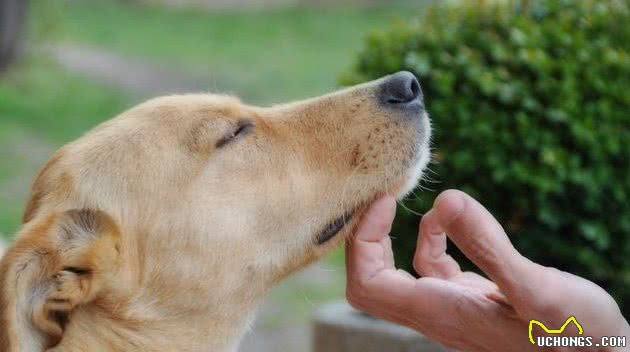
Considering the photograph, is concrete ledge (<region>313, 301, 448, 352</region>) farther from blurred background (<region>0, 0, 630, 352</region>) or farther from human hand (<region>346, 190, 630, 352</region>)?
human hand (<region>346, 190, 630, 352</region>)

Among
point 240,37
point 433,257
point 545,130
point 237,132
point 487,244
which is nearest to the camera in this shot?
point 487,244

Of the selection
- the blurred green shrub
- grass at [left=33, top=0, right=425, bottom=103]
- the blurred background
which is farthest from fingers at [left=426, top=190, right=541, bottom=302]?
grass at [left=33, top=0, right=425, bottom=103]

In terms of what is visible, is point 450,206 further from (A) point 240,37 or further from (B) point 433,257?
(A) point 240,37

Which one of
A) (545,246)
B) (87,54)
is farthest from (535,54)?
(87,54)

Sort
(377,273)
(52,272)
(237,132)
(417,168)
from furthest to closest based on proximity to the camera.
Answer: (237,132), (417,168), (377,273), (52,272)

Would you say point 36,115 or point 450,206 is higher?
point 450,206

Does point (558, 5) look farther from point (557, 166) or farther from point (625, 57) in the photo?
point (557, 166)

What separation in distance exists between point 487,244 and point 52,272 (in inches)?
50.2

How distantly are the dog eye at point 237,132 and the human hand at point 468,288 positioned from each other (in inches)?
21.6

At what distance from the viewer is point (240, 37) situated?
1981 cm

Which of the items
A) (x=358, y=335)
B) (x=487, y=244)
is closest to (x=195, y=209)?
(x=487, y=244)

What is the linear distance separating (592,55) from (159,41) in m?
14.8

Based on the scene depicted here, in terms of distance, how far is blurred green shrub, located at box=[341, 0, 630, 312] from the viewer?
187 inches

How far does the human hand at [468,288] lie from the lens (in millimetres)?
2684
